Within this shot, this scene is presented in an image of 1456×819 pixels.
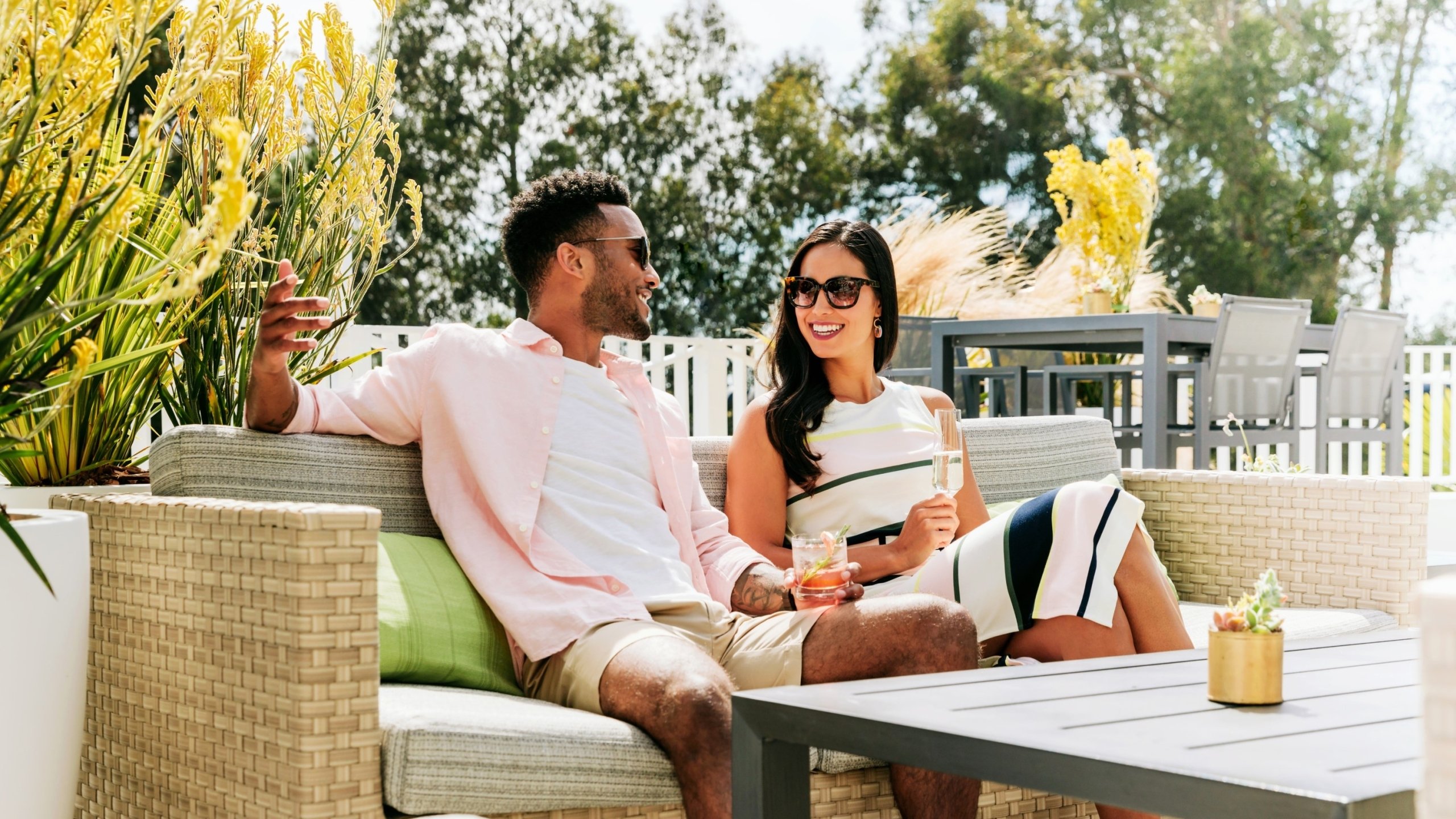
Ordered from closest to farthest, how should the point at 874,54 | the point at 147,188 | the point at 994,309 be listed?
→ the point at 147,188 → the point at 994,309 → the point at 874,54

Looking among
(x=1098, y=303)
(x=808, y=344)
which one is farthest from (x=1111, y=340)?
(x=808, y=344)

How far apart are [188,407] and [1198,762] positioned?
2031mm

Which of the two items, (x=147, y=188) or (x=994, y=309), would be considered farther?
(x=994, y=309)

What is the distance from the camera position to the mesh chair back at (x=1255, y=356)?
562 cm

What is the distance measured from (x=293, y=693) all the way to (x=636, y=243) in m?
1.25

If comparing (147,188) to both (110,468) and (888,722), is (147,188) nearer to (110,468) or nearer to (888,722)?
(110,468)

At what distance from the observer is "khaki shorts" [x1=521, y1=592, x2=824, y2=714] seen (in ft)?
6.66

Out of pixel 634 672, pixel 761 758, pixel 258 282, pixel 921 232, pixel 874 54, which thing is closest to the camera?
pixel 761 758

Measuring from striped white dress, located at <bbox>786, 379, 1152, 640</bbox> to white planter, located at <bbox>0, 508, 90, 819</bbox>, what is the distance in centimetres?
134

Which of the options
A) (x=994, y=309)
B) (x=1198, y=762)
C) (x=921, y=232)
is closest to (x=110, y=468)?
(x=1198, y=762)

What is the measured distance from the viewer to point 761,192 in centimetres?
1733

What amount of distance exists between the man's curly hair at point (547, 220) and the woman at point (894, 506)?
434mm

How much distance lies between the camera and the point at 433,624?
2086mm

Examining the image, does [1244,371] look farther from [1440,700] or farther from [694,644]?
[1440,700]
